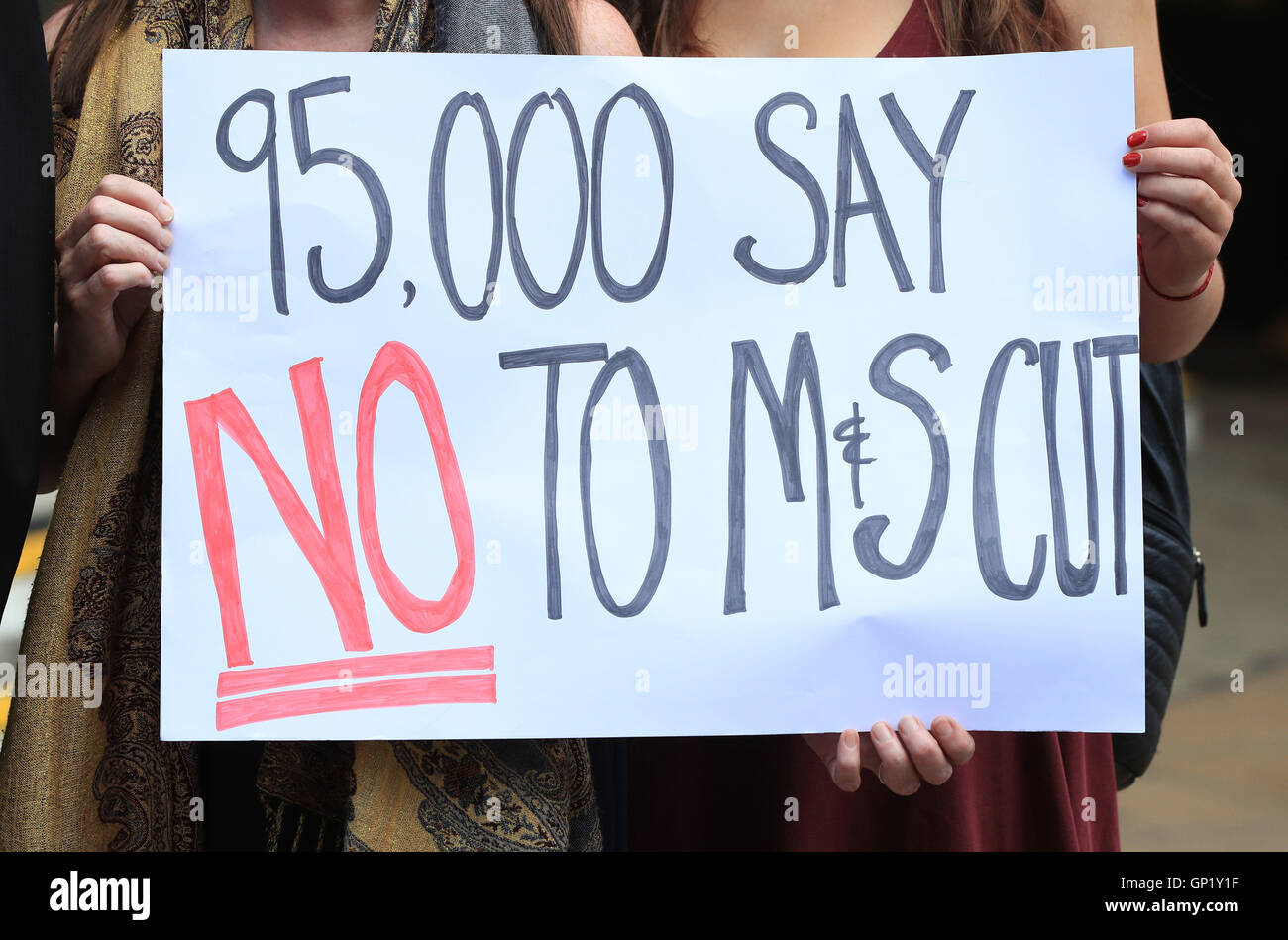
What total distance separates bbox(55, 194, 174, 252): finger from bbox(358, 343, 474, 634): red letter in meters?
0.22

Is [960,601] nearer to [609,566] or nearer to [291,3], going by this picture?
[609,566]

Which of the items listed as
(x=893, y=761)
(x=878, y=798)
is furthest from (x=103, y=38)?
(x=878, y=798)

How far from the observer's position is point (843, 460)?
3.75ft

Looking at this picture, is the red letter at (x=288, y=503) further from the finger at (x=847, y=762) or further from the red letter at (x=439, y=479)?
the finger at (x=847, y=762)

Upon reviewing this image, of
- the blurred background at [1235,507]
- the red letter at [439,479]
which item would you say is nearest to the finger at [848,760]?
the red letter at [439,479]

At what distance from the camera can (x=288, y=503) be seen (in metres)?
1.11

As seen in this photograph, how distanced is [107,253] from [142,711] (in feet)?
1.42

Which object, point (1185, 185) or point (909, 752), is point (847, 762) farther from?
point (1185, 185)

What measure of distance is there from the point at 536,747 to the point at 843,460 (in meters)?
0.39

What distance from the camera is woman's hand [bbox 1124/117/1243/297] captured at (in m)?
1.14

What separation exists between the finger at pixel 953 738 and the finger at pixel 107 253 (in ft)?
2.67

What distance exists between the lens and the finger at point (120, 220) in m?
1.07

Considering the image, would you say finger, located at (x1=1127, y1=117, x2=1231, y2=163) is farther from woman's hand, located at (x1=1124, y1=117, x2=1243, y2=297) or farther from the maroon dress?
the maroon dress
